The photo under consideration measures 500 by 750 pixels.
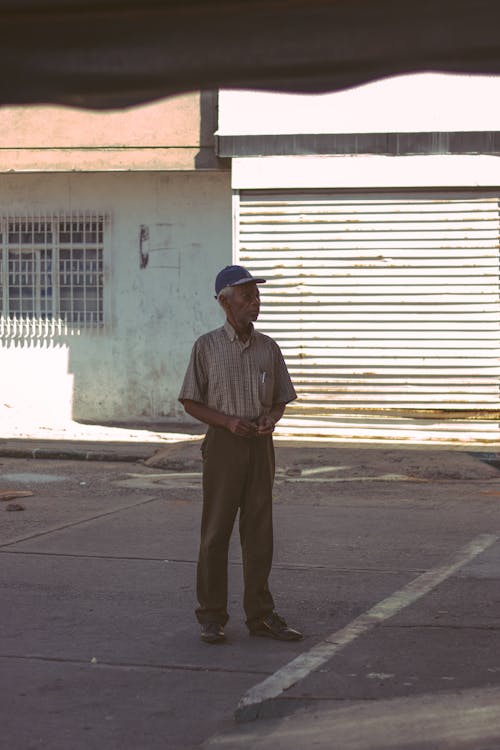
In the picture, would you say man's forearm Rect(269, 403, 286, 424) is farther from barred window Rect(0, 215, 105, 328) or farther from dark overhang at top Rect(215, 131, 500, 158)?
barred window Rect(0, 215, 105, 328)

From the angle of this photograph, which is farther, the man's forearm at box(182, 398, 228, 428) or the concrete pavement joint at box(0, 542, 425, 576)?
the concrete pavement joint at box(0, 542, 425, 576)

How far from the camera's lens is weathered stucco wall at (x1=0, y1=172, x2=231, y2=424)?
18844 millimetres

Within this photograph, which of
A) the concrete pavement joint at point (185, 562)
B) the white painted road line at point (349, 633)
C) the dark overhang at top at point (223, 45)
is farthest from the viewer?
the concrete pavement joint at point (185, 562)

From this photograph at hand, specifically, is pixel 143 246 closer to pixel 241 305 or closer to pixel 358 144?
pixel 358 144

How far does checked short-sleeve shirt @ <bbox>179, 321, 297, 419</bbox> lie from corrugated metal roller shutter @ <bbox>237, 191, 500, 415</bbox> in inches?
411

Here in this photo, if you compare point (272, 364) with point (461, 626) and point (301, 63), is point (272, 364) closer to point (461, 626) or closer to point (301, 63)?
point (461, 626)

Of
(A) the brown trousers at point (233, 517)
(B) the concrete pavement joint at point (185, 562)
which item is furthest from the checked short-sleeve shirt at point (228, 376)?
(B) the concrete pavement joint at point (185, 562)

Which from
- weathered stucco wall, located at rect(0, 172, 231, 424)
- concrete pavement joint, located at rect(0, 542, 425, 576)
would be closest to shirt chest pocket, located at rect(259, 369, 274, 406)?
concrete pavement joint, located at rect(0, 542, 425, 576)

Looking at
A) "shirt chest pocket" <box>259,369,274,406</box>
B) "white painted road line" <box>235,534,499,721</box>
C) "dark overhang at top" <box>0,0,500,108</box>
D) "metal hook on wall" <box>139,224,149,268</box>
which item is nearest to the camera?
"dark overhang at top" <box>0,0,500,108</box>

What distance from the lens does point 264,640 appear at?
24.1ft

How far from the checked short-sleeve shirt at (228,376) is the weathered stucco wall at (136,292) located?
37.8 feet

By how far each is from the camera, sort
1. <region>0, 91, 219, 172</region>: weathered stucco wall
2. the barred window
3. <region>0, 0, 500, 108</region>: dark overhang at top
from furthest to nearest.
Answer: the barred window
<region>0, 91, 219, 172</region>: weathered stucco wall
<region>0, 0, 500, 108</region>: dark overhang at top

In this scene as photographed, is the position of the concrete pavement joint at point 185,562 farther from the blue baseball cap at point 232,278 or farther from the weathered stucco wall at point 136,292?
the weathered stucco wall at point 136,292

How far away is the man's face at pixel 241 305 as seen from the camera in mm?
7270
